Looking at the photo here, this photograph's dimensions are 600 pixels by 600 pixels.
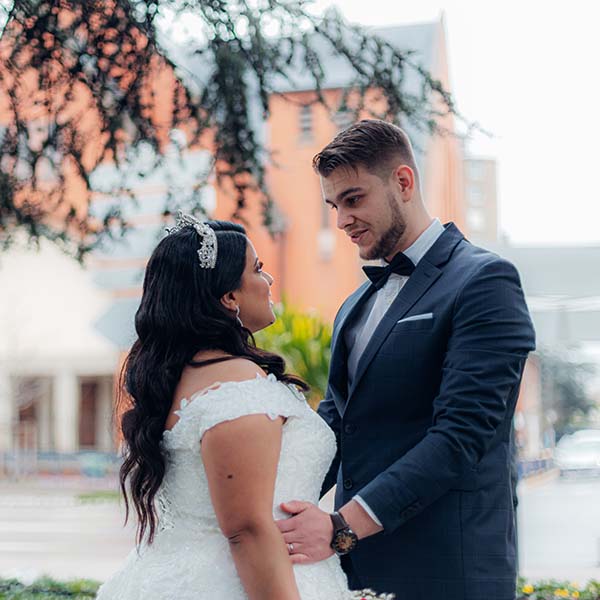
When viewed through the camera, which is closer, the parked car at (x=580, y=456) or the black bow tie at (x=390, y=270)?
the black bow tie at (x=390, y=270)

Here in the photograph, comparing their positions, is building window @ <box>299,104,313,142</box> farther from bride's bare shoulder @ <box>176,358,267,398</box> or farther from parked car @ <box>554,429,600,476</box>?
bride's bare shoulder @ <box>176,358,267,398</box>

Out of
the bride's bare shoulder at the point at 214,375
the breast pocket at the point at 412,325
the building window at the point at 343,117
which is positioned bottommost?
the bride's bare shoulder at the point at 214,375

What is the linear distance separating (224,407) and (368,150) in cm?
87

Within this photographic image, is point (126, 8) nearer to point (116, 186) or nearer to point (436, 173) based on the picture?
point (116, 186)

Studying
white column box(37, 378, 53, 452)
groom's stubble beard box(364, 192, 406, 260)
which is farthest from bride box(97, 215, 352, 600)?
white column box(37, 378, 53, 452)

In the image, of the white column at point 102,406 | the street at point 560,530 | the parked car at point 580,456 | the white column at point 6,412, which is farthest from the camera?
A: the parked car at point 580,456

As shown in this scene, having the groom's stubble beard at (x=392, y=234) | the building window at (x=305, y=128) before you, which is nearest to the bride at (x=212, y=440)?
the groom's stubble beard at (x=392, y=234)

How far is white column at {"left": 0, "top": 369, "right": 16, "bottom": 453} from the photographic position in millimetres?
29922

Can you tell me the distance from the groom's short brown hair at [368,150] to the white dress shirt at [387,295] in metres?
0.21

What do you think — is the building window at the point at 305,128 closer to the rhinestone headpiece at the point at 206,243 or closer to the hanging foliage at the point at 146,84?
the hanging foliage at the point at 146,84

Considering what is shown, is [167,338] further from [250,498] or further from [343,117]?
[343,117]

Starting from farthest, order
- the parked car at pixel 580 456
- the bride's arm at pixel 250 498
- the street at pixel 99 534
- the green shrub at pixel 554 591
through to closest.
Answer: the parked car at pixel 580 456
the street at pixel 99 534
the green shrub at pixel 554 591
the bride's arm at pixel 250 498

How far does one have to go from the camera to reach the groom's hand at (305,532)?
87.7 inches

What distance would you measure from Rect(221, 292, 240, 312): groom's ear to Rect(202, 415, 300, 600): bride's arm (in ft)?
1.15
